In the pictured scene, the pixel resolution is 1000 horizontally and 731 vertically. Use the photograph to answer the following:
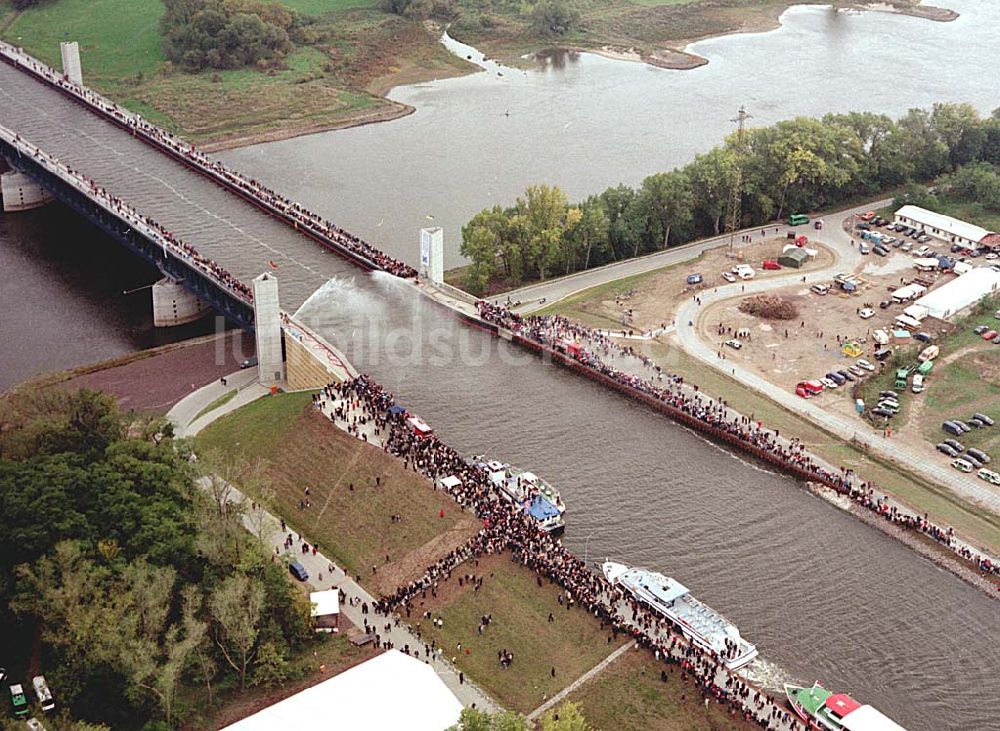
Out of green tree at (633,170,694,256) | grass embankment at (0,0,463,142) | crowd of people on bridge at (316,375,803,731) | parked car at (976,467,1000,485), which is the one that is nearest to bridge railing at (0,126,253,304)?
crowd of people on bridge at (316,375,803,731)

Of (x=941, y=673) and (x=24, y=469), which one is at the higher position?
(x=24, y=469)

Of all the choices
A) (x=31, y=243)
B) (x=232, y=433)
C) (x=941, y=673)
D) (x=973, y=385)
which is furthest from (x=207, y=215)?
(x=941, y=673)

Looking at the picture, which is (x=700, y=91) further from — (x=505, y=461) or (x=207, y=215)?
(x=505, y=461)

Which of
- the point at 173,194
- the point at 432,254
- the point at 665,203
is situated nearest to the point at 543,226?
the point at 665,203

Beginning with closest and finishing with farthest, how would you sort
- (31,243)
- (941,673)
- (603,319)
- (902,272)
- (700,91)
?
1. (941,673)
2. (603,319)
3. (902,272)
4. (31,243)
5. (700,91)

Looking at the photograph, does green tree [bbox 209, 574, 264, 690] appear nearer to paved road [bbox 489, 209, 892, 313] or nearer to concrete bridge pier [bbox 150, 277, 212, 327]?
paved road [bbox 489, 209, 892, 313]

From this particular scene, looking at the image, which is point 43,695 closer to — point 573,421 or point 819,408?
point 573,421
